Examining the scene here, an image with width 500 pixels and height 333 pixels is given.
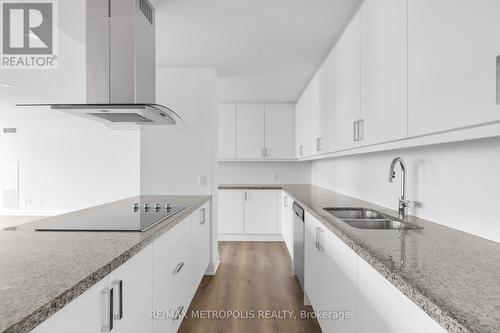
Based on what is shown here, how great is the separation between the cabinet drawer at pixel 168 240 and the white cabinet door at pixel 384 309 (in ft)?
3.13

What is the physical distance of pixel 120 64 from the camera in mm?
1904

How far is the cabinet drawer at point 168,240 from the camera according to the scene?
1473 millimetres

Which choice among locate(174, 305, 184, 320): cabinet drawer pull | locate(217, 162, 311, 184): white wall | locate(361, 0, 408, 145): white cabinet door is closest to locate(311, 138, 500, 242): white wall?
locate(361, 0, 408, 145): white cabinet door

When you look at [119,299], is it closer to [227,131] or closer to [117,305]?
[117,305]

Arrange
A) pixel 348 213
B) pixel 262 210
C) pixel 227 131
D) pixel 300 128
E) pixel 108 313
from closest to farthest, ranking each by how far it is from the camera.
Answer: pixel 108 313 → pixel 348 213 → pixel 300 128 → pixel 262 210 → pixel 227 131

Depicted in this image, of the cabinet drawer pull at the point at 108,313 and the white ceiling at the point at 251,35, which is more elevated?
the white ceiling at the point at 251,35

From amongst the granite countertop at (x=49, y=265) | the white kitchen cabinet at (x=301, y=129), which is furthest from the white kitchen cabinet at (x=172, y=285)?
the white kitchen cabinet at (x=301, y=129)

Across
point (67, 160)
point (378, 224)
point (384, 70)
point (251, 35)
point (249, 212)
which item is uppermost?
point (251, 35)

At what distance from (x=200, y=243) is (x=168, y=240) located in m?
1.11

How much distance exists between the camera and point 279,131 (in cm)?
520

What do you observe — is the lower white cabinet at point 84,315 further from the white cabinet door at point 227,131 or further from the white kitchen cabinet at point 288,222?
the white cabinet door at point 227,131

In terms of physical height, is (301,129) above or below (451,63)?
above

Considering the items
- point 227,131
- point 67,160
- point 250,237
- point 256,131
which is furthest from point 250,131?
point 67,160

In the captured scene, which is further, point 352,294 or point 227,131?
point 227,131
